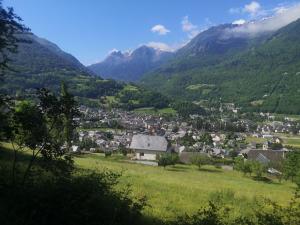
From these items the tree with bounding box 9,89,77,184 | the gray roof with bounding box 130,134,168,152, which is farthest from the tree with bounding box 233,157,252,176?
the tree with bounding box 9,89,77,184

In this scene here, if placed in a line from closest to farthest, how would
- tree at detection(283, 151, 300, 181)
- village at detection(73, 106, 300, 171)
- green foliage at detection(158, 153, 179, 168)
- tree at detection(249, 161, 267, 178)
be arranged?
1. tree at detection(283, 151, 300, 181)
2. tree at detection(249, 161, 267, 178)
3. green foliage at detection(158, 153, 179, 168)
4. village at detection(73, 106, 300, 171)

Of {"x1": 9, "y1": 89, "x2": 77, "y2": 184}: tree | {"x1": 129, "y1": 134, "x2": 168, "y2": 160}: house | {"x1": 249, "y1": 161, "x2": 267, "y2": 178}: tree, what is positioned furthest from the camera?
{"x1": 129, "y1": 134, "x2": 168, "y2": 160}: house

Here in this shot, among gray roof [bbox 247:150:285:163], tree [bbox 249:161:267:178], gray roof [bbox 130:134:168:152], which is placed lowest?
tree [bbox 249:161:267:178]

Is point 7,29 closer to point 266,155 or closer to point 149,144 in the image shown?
point 149,144

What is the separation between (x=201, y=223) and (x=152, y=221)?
8.82ft

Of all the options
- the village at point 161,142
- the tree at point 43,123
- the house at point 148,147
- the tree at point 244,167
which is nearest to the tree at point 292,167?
A: the tree at point 244,167

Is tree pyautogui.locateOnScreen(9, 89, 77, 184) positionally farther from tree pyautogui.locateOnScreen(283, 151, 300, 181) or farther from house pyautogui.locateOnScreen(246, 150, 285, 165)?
house pyautogui.locateOnScreen(246, 150, 285, 165)

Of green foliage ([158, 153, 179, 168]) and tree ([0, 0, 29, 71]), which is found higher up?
tree ([0, 0, 29, 71])

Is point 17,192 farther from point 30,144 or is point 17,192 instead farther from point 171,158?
point 171,158

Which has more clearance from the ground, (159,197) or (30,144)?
(30,144)

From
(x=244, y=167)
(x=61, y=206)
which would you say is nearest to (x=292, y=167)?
(x=244, y=167)

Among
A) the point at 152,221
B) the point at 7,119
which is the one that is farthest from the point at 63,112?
the point at 152,221

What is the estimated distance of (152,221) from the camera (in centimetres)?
1211

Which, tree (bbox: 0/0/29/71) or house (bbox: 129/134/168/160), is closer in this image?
tree (bbox: 0/0/29/71)
